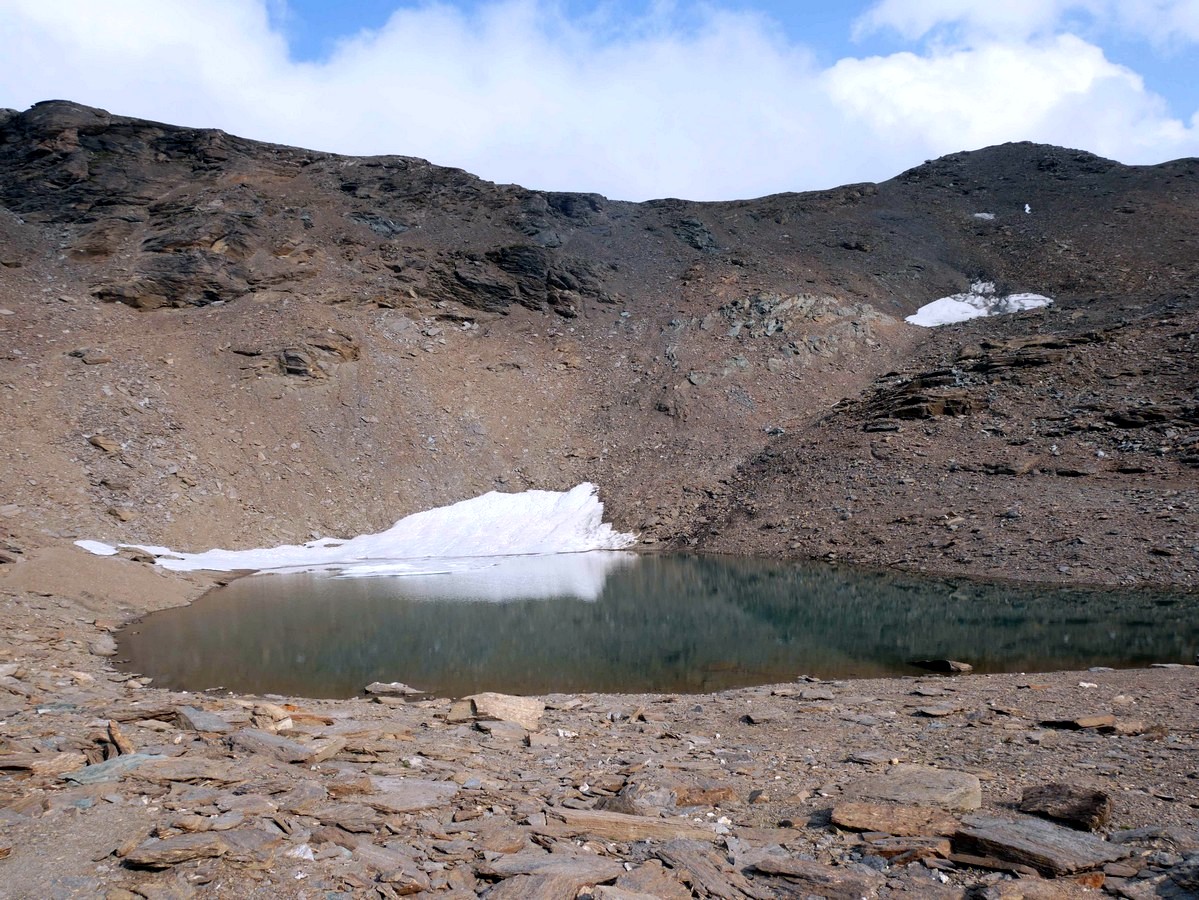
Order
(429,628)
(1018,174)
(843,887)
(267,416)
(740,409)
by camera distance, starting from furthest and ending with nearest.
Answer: (1018,174) < (740,409) < (267,416) < (429,628) < (843,887)

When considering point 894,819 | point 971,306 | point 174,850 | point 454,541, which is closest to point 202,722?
point 174,850

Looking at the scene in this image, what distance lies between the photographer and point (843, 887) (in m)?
4.59

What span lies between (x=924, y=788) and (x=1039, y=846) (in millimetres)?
1339

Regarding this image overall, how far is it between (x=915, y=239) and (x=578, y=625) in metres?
47.0

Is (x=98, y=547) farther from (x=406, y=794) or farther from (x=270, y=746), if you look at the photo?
(x=406, y=794)

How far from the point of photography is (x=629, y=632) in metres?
17.1

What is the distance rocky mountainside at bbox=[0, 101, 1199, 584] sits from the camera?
89.7ft

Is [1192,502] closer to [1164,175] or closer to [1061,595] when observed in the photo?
[1061,595]

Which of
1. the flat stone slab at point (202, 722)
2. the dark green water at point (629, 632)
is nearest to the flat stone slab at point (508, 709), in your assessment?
the dark green water at point (629, 632)

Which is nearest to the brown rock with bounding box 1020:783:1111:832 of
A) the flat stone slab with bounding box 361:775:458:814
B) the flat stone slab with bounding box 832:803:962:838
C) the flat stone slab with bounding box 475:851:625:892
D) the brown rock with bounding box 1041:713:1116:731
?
the flat stone slab with bounding box 832:803:962:838

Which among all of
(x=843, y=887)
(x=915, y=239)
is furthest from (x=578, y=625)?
(x=915, y=239)

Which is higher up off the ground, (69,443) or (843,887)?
(69,443)

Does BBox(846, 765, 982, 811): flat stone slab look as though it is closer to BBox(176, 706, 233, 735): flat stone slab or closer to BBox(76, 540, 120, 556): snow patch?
BBox(176, 706, 233, 735): flat stone slab

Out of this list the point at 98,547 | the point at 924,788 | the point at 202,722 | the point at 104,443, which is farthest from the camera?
the point at 104,443
